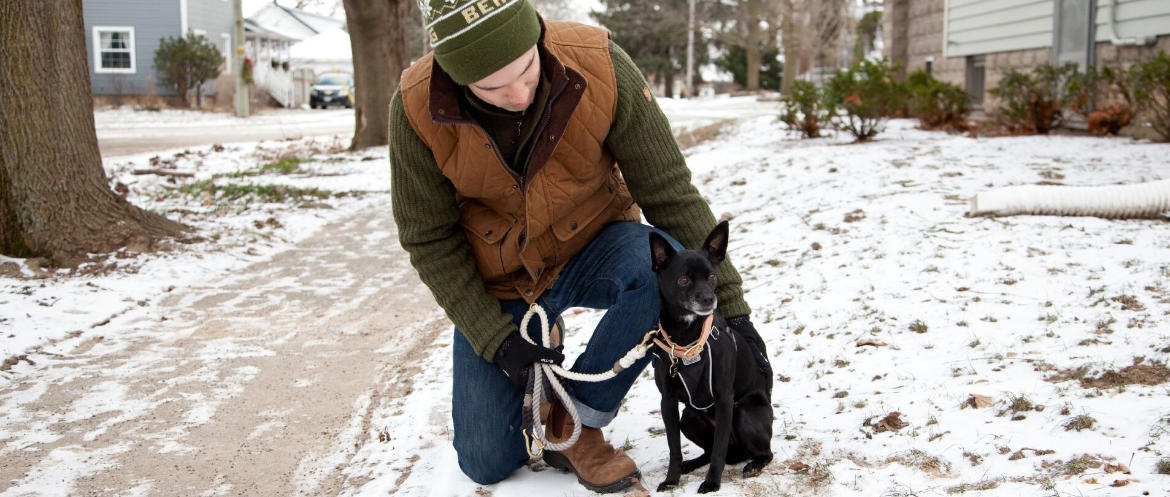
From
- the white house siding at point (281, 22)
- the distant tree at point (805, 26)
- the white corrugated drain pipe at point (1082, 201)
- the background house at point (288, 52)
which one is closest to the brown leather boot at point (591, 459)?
the white corrugated drain pipe at point (1082, 201)

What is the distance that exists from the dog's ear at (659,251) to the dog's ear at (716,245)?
0.12 meters

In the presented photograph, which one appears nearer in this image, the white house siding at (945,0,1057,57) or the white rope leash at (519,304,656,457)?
the white rope leash at (519,304,656,457)

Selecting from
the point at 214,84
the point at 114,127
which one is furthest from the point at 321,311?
the point at 214,84

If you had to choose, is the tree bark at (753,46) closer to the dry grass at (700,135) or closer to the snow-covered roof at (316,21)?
the snow-covered roof at (316,21)

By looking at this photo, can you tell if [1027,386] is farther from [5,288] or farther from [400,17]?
[400,17]

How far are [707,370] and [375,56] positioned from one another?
13.2 meters

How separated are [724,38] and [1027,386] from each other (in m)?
42.7

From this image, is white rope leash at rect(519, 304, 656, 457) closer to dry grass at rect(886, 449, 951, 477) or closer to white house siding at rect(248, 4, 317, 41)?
dry grass at rect(886, 449, 951, 477)

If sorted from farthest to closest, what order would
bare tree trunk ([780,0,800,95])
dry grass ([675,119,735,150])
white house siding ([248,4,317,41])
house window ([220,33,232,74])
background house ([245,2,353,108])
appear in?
white house siding ([248,4,317,41]) < background house ([245,2,353,108]) < bare tree trunk ([780,0,800,95]) < house window ([220,33,232,74]) < dry grass ([675,119,735,150])

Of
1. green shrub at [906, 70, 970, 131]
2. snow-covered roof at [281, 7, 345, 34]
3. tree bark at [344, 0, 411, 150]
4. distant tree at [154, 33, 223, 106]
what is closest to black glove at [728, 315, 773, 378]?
green shrub at [906, 70, 970, 131]

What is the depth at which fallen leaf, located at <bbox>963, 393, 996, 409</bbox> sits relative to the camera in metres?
3.35

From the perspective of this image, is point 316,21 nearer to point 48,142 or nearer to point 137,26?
point 137,26

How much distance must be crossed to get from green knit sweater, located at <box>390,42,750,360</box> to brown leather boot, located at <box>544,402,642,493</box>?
0.38m

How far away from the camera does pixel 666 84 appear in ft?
157
